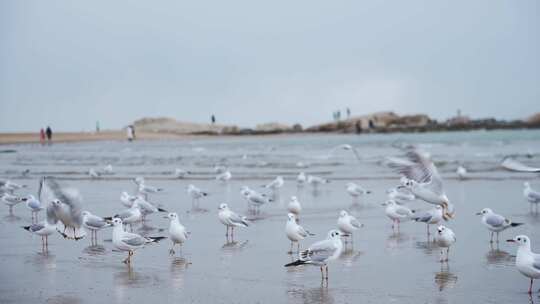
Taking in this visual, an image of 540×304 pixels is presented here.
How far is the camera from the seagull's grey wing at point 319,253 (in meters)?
8.82

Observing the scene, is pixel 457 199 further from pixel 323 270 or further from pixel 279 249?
pixel 323 270

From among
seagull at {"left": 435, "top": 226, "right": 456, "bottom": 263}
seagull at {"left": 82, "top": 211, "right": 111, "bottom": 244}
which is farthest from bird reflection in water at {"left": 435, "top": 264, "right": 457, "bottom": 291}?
seagull at {"left": 82, "top": 211, "right": 111, "bottom": 244}

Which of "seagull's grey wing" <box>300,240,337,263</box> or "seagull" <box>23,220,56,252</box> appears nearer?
"seagull's grey wing" <box>300,240,337,263</box>

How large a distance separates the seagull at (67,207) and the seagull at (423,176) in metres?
4.91

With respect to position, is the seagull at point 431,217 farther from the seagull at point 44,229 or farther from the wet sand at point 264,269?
the seagull at point 44,229

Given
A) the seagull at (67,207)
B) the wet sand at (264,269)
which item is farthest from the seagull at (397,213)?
the seagull at (67,207)

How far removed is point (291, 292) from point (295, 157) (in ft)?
87.1

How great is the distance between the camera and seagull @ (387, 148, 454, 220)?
11.0 metres

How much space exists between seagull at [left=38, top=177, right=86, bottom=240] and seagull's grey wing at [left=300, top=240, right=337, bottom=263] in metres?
3.90

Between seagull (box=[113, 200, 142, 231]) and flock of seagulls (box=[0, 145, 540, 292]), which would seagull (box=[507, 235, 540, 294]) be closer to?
flock of seagulls (box=[0, 145, 540, 292])

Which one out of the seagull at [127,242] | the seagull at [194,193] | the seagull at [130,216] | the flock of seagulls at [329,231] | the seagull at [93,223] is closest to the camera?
the flock of seagulls at [329,231]

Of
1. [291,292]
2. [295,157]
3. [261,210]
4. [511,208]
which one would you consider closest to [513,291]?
[291,292]

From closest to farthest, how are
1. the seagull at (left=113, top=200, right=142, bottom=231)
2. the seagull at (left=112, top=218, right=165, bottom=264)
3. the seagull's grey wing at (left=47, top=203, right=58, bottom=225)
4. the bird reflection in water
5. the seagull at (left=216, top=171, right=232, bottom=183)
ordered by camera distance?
the bird reflection in water → the seagull at (left=112, top=218, right=165, bottom=264) → the seagull's grey wing at (left=47, top=203, right=58, bottom=225) → the seagull at (left=113, top=200, right=142, bottom=231) → the seagull at (left=216, top=171, right=232, bottom=183)

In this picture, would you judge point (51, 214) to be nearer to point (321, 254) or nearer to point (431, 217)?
point (321, 254)
